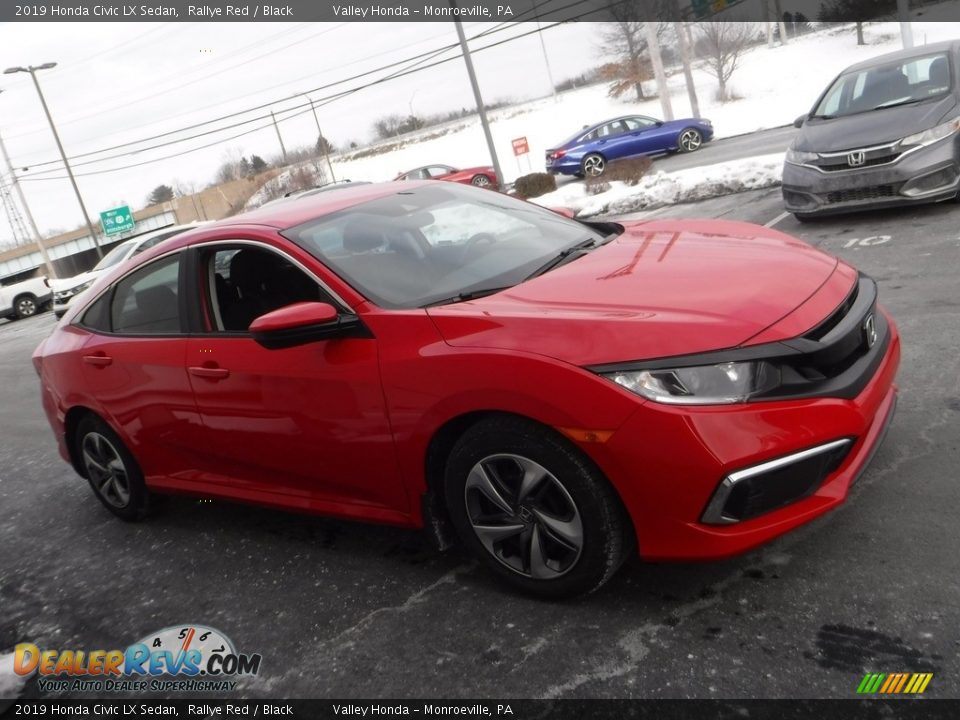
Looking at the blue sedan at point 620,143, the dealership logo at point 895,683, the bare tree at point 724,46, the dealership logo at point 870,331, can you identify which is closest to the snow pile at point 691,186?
the dealership logo at point 870,331

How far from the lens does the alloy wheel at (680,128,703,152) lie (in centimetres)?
2533

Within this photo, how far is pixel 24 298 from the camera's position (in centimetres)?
2619

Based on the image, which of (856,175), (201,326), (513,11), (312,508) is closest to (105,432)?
(201,326)

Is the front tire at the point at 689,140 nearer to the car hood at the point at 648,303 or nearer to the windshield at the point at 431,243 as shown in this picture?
the windshield at the point at 431,243

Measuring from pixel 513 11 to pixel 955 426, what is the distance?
31.0 meters

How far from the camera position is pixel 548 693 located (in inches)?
104

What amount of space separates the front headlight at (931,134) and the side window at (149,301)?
6.64 metres

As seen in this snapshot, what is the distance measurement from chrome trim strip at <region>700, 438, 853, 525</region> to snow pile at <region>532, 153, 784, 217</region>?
8.69 meters

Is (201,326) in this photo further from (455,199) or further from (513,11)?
(513,11)

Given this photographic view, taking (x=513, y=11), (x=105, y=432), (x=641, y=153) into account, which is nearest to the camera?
(x=105, y=432)

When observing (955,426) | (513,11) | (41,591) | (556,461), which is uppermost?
(513,11)

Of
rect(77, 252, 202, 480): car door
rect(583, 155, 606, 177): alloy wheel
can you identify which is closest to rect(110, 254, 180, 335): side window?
rect(77, 252, 202, 480): car door

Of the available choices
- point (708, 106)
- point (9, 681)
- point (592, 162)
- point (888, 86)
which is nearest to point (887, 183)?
point (888, 86)

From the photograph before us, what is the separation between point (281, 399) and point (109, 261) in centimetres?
1750
